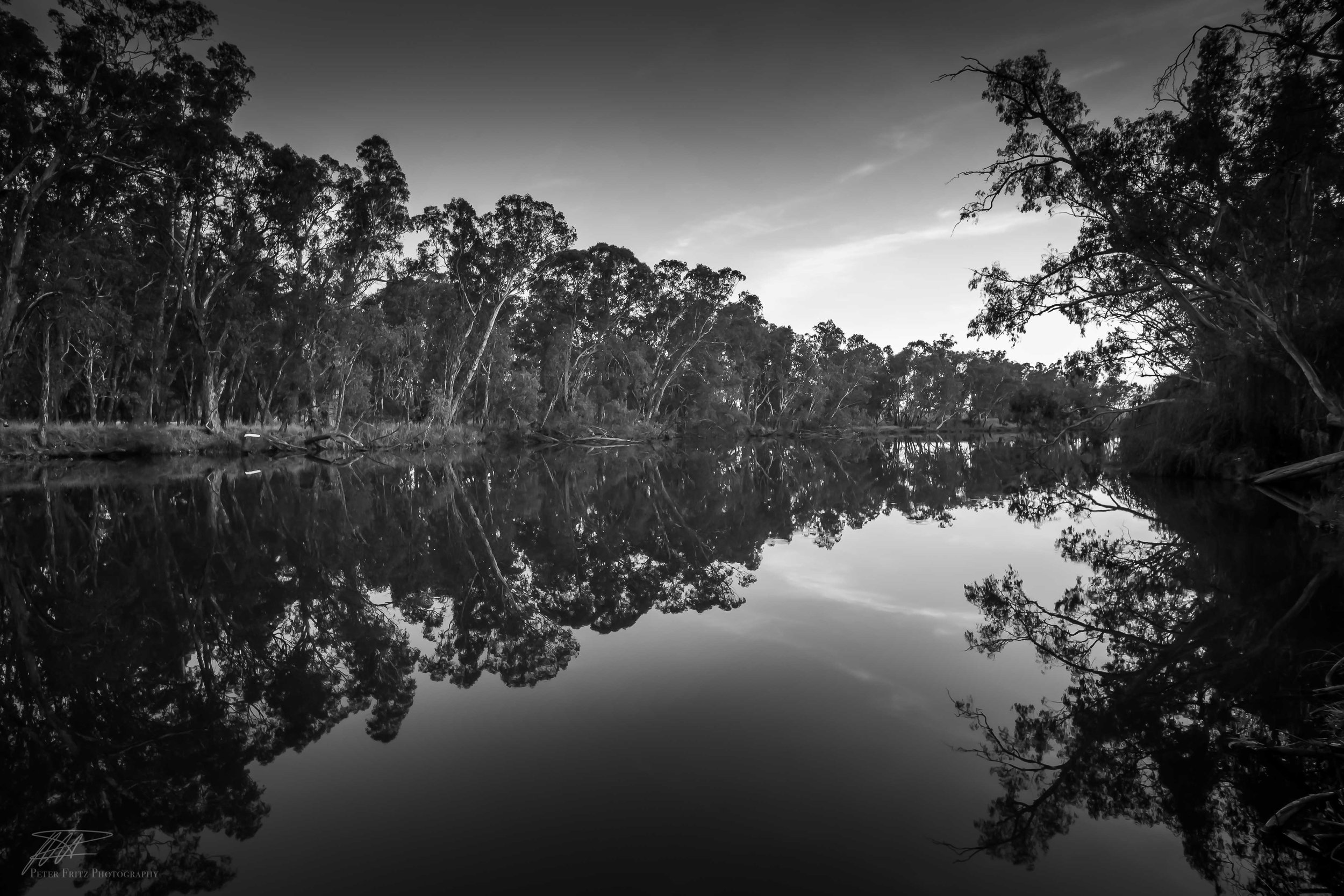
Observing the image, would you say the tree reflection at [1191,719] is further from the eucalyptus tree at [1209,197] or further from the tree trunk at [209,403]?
the tree trunk at [209,403]

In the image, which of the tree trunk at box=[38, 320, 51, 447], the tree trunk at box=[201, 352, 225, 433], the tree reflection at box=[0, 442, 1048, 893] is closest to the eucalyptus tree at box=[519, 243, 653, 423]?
the tree trunk at box=[201, 352, 225, 433]

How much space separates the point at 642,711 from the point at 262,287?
107 feet

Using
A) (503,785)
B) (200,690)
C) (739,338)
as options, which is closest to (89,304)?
(200,690)

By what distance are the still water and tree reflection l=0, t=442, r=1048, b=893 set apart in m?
0.03

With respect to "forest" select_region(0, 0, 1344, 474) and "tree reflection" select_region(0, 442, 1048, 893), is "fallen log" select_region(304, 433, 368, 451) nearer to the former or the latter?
"forest" select_region(0, 0, 1344, 474)

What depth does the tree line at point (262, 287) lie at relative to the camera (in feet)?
60.7

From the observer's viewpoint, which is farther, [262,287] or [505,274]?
[505,274]

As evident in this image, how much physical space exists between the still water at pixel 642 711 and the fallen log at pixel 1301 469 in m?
4.64

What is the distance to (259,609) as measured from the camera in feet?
17.7

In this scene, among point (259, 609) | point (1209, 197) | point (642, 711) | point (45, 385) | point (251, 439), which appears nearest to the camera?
point (642, 711)

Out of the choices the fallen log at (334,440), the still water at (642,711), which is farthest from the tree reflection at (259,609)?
the fallen log at (334,440)

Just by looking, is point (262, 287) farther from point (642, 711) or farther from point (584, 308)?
point (642, 711)

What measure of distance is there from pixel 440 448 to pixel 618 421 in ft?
43.9

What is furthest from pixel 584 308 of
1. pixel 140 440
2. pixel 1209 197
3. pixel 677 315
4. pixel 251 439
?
pixel 1209 197
